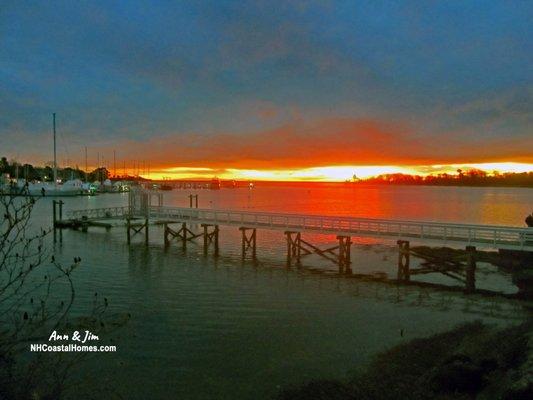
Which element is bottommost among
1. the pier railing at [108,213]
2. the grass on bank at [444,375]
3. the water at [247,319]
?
the water at [247,319]

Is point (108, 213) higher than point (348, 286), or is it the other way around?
point (108, 213)

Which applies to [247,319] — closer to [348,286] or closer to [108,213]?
[348,286]

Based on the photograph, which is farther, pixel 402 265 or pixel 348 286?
pixel 402 265

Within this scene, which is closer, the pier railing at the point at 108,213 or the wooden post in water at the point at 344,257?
the wooden post in water at the point at 344,257

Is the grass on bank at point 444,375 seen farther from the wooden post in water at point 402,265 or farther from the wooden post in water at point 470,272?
the wooden post in water at point 402,265

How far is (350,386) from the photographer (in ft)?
37.7

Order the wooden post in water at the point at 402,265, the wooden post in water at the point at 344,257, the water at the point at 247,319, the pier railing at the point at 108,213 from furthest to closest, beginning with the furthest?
1. the pier railing at the point at 108,213
2. the wooden post in water at the point at 344,257
3. the wooden post in water at the point at 402,265
4. the water at the point at 247,319

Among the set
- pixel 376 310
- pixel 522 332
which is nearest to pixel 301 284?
pixel 376 310

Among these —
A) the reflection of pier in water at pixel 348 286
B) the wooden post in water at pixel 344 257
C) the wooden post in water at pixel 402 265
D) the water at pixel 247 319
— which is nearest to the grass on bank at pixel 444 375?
the water at pixel 247 319

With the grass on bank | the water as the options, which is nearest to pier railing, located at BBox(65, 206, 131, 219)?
the water

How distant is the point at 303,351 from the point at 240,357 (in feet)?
6.82

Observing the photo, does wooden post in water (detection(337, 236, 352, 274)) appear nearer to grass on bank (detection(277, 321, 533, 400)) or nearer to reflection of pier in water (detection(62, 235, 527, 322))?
reflection of pier in water (detection(62, 235, 527, 322))

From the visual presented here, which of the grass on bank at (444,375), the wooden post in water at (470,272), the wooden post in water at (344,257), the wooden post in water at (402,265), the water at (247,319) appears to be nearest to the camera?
the grass on bank at (444,375)

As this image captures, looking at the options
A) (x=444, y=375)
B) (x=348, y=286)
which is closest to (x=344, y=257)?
(x=348, y=286)
